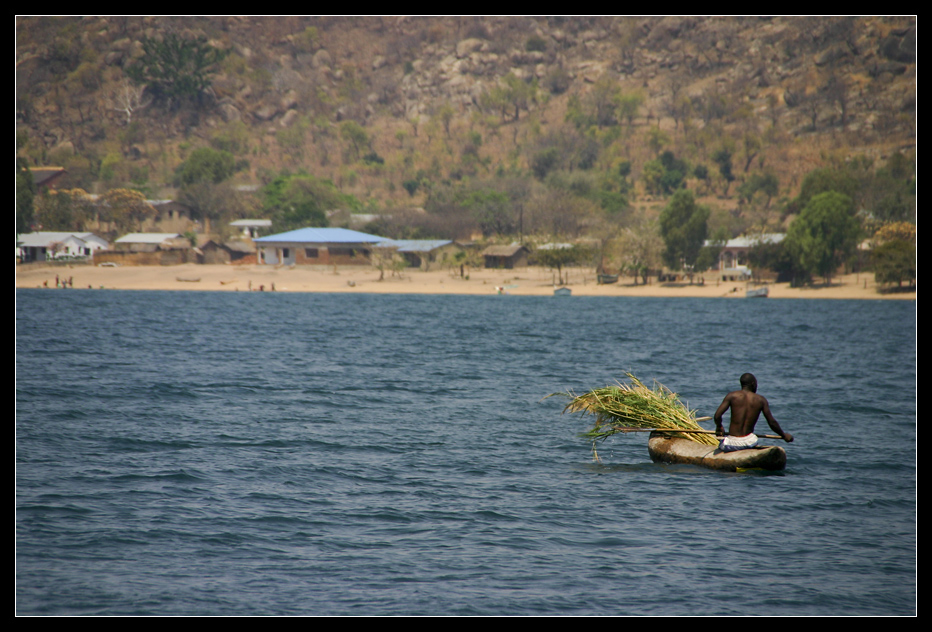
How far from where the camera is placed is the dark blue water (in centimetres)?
1348

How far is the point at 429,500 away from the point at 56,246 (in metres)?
111

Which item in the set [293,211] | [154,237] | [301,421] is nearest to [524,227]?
[293,211]

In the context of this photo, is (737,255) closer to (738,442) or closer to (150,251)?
(150,251)

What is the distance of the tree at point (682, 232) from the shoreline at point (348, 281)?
9.84 ft

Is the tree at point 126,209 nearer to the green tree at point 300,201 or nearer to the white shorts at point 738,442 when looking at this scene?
the green tree at point 300,201

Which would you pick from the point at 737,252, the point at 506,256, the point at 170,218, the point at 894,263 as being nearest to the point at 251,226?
the point at 170,218

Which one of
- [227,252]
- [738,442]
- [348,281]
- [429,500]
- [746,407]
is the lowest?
[429,500]

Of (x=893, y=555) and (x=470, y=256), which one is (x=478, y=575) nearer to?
(x=893, y=555)

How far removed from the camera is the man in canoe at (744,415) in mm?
18219

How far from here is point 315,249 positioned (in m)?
120

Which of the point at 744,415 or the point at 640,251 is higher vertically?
the point at 640,251

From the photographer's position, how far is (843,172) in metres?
117

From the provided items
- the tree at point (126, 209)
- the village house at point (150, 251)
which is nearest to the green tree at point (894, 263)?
the village house at point (150, 251)

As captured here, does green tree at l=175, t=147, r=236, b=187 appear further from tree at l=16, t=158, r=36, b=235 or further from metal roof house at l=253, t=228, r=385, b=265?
metal roof house at l=253, t=228, r=385, b=265
